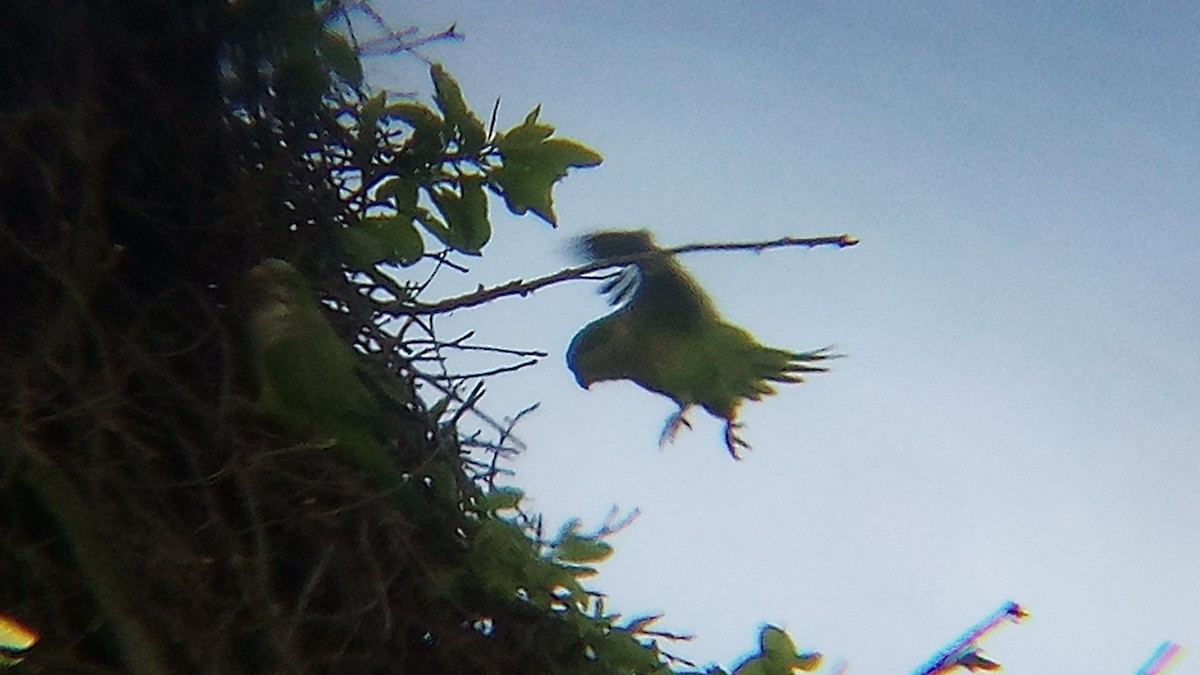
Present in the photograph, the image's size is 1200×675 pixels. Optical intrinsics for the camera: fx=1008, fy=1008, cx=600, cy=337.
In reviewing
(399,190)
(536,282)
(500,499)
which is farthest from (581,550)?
(399,190)

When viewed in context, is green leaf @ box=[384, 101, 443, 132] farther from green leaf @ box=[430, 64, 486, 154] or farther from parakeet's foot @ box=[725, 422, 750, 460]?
parakeet's foot @ box=[725, 422, 750, 460]

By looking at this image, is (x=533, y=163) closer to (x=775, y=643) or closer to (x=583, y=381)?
(x=583, y=381)

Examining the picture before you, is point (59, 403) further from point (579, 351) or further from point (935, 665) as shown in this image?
point (935, 665)

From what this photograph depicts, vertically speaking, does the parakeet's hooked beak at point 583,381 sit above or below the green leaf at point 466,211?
below

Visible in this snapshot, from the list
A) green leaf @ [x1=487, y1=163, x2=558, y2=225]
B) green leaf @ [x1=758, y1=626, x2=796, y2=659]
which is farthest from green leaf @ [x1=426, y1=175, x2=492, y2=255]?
green leaf @ [x1=758, y1=626, x2=796, y2=659]

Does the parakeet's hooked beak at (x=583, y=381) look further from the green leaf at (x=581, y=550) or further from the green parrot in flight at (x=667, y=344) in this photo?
the green leaf at (x=581, y=550)

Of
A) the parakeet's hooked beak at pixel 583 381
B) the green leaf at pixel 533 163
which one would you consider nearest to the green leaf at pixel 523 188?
the green leaf at pixel 533 163

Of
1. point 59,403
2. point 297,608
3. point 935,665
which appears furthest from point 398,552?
point 935,665

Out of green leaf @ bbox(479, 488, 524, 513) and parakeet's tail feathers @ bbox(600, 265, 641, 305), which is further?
parakeet's tail feathers @ bbox(600, 265, 641, 305)
